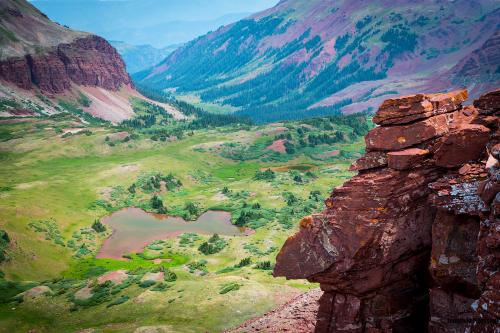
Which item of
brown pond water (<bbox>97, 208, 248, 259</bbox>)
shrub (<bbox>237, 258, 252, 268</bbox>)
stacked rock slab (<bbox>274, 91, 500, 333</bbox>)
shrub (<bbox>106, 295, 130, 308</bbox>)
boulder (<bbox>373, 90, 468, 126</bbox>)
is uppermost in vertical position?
boulder (<bbox>373, 90, 468, 126</bbox>)

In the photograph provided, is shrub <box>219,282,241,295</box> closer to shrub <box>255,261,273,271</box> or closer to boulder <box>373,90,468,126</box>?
shrub <box>255,261,273,271</box>

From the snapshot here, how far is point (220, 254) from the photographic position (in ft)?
277

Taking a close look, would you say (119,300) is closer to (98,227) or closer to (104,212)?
(98,227)

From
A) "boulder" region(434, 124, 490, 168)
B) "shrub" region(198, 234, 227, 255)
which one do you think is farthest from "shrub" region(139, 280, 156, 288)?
"boulder" region(434, 124, 490, 168)

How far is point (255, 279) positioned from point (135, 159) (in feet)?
388

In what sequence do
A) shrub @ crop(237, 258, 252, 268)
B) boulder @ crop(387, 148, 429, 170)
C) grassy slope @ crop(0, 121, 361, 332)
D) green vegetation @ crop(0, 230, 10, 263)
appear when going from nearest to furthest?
boulder @ crop(387, 148, 429, 170)
grassy slope @ crop(0, 121, 361, 332)
shrub @ crop(237, 258, 252, 268)
green vegetation @ crop(0, 230, 10, 263)

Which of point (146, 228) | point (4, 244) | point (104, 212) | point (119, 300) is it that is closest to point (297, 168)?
point (146, 228)

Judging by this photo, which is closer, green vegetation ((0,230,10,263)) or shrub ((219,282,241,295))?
shrub ((219,282,241,295))

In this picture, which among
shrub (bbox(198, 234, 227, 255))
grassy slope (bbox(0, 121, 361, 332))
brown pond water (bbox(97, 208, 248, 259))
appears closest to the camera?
grassy slope (bbox(0, 121, 361, 332))

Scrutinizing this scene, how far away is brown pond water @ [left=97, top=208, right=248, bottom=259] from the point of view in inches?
3740

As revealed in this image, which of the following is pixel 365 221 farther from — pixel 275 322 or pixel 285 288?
pixel 285 288

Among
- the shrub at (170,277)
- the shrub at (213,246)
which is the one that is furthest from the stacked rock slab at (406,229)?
the shrub at (213,246)

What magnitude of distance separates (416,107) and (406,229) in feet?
23.2

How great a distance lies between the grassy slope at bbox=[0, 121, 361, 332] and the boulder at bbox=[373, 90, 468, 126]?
2568cm
